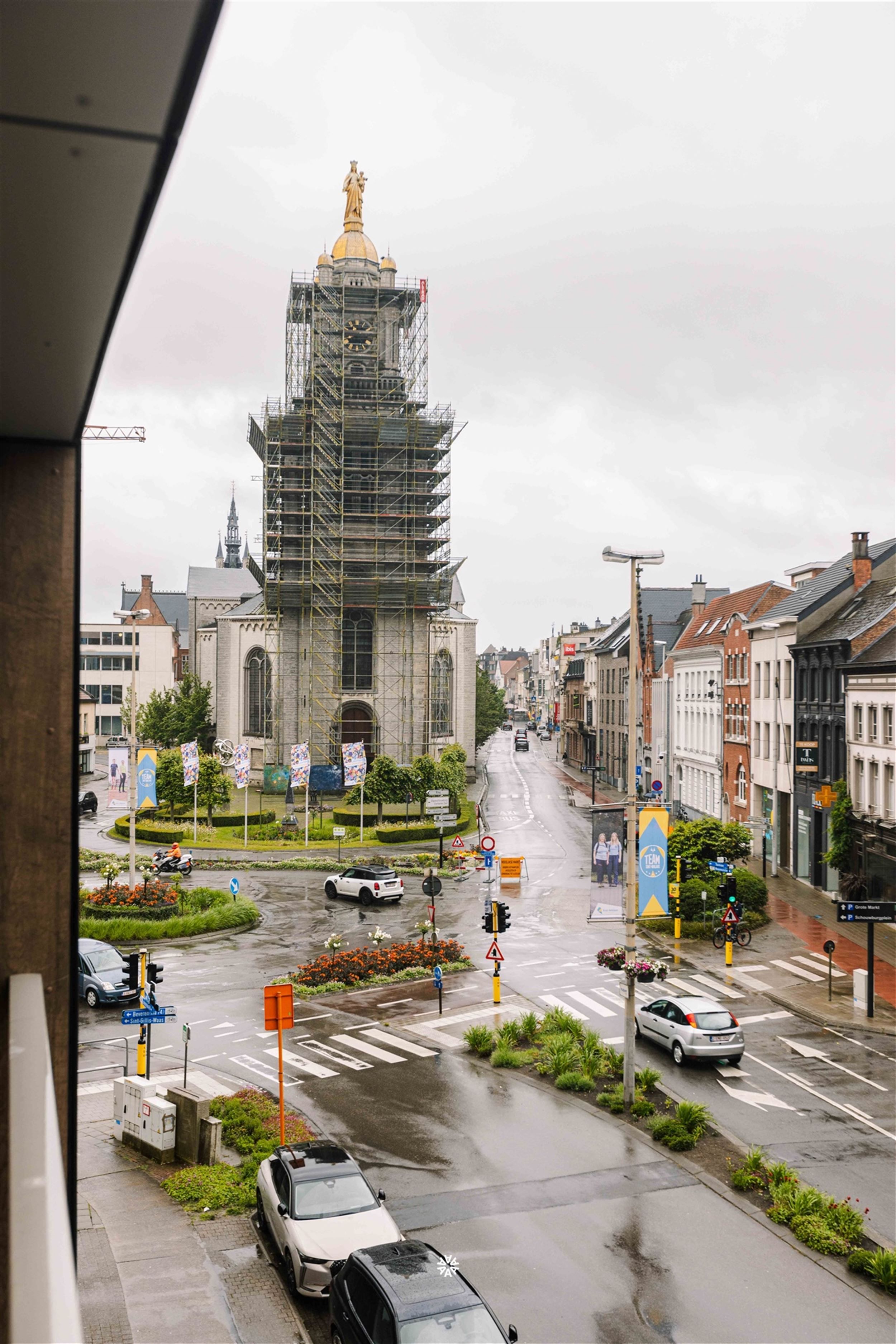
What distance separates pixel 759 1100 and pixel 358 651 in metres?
53.7

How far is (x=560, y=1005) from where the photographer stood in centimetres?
2434

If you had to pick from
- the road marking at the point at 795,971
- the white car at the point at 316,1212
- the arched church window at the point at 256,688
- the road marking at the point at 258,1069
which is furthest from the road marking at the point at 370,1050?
the arched church window at the point at 256,688

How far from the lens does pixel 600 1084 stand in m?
18.9

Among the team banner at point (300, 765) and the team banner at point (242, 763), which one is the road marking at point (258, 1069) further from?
the team banner at point (300, 765)

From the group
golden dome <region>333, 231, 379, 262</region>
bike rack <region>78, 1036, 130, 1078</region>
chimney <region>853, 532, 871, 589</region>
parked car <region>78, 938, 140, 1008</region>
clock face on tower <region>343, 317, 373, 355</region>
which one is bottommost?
bike rack <region>78, 1036, 130, 1078</region>

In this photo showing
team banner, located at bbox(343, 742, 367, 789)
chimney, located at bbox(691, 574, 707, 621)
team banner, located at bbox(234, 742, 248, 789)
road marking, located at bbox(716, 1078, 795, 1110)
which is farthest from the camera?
chimney, located at bbox(691, 574, 707, 621)

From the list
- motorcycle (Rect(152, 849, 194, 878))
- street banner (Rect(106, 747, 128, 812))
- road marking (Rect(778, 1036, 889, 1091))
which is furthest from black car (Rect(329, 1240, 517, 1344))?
motorcycle (Rect(152, 849, 194, 878))

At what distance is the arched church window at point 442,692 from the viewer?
7444cm

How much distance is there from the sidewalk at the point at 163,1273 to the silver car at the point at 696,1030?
31.0 ft

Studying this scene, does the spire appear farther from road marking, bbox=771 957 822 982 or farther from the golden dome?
road marking, bbox=771 957 822 982

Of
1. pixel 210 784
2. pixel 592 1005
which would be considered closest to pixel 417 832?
pixel 210 784

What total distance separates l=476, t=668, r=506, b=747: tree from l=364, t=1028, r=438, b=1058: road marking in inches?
2512

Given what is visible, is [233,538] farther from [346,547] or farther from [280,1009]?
[280,1009]

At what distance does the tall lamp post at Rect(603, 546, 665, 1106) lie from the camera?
1750cm
